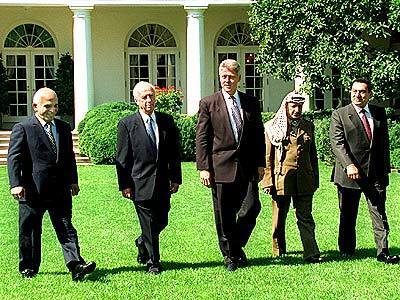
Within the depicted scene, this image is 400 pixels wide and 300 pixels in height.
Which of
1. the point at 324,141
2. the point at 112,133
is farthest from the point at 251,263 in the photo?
the point at 112,133

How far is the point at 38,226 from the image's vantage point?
766cm

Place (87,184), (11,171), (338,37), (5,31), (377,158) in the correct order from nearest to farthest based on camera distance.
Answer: (11,171) < (377,158) < (87,184) < (338,37) < (5,31)

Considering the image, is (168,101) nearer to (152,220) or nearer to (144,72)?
(144,72)

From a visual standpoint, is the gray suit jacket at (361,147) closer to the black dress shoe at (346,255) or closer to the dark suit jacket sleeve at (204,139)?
the black dress shoe at (346,255)

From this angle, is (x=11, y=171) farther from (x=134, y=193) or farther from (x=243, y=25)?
(x=243, y=25)

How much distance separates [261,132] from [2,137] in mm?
15009

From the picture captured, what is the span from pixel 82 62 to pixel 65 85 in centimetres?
226

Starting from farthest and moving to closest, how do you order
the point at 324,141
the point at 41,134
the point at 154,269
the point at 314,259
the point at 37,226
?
the point at 324,141 < the point at 314,259 < the point at 154,269 < the point at 37,226 < the point at 41,134

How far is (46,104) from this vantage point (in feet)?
24.6

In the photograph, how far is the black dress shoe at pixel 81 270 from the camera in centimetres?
743

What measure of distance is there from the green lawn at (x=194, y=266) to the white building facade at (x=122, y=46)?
1240 centimetres

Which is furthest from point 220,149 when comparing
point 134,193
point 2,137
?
point 2,137

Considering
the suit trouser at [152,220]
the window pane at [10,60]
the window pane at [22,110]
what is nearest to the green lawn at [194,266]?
the suit trouser at [152,220]

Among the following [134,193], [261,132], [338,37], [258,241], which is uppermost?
[338,37]
